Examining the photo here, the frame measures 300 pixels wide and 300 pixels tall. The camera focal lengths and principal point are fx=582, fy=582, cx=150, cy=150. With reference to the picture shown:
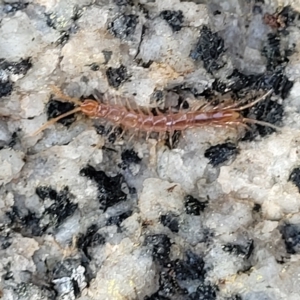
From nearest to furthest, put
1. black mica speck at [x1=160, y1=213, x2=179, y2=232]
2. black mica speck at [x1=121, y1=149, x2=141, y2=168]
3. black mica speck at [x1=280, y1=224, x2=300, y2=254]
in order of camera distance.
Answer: black mica speck at [x1=280, y1=224, x2=300, y2=254] < black mica speck at [x1=160, y1=213, x2=179, y2=232] < black mica speck at [x1=121, y1=149, x2=141, y2=168]

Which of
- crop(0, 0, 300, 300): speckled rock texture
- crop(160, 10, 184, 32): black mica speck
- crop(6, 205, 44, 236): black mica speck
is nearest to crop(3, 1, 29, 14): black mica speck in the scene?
crop(0, 0, 300, 300): speckled rock texture

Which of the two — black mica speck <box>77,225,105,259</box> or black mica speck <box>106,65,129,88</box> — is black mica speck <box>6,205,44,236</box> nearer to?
black mica speck <box>77,225,105,259</box>

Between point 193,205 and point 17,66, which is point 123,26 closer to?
point 17,66

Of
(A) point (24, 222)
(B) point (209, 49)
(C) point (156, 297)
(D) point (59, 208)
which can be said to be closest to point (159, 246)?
(C) point (156, 297)

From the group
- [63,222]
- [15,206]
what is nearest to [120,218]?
[63,222]

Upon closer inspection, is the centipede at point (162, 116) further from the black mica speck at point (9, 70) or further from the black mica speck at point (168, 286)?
the black mica speck at point (168, 286)
